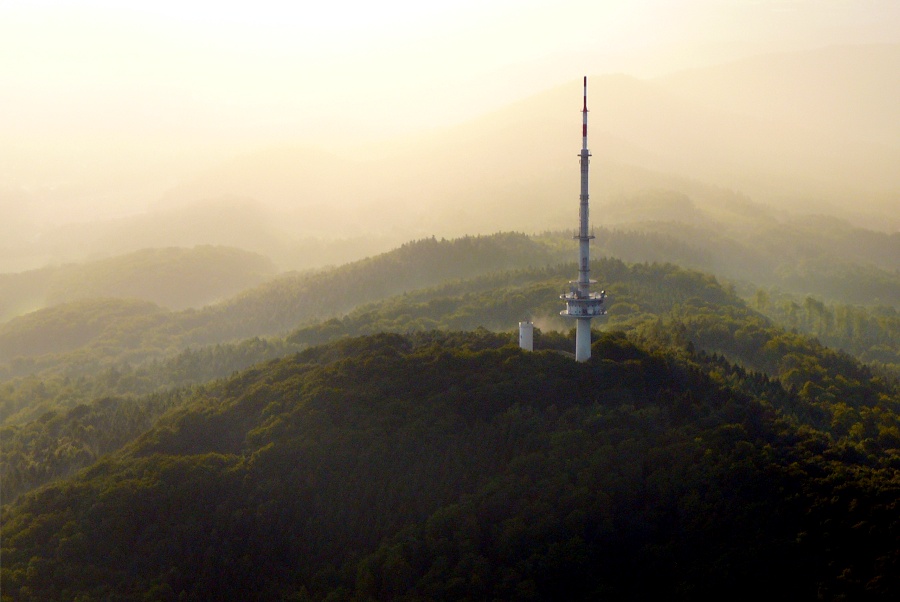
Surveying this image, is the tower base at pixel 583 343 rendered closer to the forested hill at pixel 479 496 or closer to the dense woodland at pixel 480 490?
the forested hill at pixel 479 496

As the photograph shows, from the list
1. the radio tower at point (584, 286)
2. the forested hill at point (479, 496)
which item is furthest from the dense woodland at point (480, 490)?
the radio tower at point (584, 286)

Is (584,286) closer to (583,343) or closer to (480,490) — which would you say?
(583,343)

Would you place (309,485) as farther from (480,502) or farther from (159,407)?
(159,407)

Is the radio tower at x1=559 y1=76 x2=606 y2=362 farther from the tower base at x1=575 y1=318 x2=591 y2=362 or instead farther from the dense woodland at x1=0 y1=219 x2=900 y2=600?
the dense woodland at x1=0 y1=219 x2=900 y2=600

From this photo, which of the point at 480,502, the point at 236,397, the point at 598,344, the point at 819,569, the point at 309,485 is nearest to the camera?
the point at 819,569

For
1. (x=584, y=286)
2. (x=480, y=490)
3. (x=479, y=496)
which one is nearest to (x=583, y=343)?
(x=584, y=286)

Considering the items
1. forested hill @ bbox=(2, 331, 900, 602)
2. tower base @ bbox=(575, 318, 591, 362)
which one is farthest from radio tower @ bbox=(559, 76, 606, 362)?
forested hill @ bbox=(2, 331, 900, 602)

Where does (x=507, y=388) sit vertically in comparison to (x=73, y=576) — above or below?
above

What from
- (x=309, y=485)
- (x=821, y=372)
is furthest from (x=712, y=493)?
(x=821, y=372)
